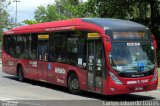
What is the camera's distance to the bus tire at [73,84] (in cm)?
1669

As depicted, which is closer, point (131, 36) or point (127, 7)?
point (131, 36)

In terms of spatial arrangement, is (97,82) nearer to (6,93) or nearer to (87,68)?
(87,68)

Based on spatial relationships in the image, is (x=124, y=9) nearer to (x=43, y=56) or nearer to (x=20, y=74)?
(x=20, y=74)

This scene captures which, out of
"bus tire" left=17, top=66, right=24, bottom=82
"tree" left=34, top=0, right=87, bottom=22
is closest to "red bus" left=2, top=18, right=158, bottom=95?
"bus tire" left=17, top=66, right=24, bottom=82

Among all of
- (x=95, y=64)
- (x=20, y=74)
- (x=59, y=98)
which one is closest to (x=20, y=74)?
(x=20, y=74)

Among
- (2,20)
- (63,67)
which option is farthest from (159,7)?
(2,20)

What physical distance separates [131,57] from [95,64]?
1284mm

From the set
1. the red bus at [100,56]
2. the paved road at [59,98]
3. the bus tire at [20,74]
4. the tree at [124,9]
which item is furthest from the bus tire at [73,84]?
the tree at [124,9]

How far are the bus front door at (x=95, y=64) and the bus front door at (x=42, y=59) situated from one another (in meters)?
3.95

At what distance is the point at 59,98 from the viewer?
51.4 ft

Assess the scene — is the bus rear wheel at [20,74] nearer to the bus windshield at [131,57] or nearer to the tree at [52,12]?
the bus windshield at [131,57]

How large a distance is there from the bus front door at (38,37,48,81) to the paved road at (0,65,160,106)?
2.44 feet

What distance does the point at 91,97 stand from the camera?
16062mm

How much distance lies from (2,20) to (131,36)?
56.3m
